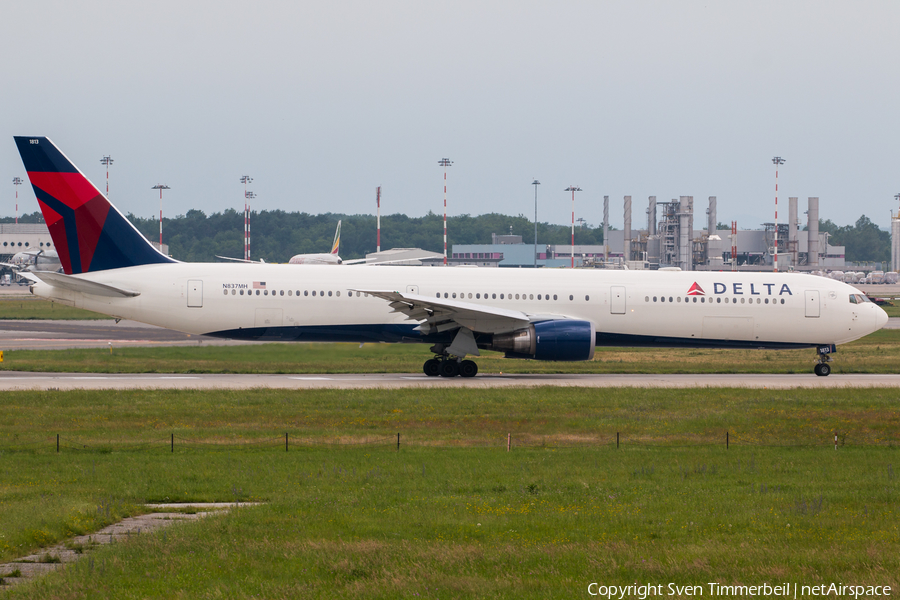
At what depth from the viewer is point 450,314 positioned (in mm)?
28969

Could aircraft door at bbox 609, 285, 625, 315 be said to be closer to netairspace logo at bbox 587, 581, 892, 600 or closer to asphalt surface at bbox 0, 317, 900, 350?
asphalt surface at bbox 0, 317, 900, 350

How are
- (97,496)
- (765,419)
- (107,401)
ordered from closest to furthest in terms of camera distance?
(97,496) < (765,419) < (107,401)

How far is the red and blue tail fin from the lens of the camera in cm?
2891

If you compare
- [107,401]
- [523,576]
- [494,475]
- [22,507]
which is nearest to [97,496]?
[22,507]

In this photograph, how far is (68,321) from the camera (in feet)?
185

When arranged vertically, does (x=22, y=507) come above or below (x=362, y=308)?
below

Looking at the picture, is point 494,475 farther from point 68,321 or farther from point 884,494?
point 68,321

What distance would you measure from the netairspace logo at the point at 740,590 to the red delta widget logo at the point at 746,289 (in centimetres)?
2292

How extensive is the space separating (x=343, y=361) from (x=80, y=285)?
35.6ft

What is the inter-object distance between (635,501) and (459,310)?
15.8 meters

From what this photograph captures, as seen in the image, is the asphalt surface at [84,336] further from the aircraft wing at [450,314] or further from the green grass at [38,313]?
the aircraft wing at [450,314]

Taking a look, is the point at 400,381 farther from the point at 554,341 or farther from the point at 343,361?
the point at 343,361

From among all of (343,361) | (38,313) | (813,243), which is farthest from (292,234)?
(343,361)

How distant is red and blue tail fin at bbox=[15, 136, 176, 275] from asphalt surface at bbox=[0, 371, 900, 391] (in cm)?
391
